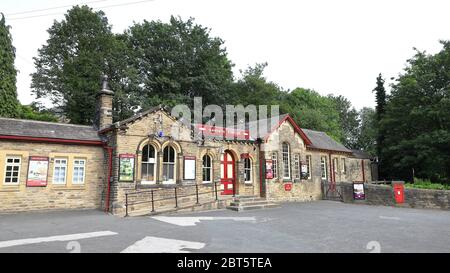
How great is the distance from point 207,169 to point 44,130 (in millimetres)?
8169

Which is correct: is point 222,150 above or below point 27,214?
above

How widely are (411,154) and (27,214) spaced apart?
2938 centimetres

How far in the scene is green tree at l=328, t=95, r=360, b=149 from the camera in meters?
55.7

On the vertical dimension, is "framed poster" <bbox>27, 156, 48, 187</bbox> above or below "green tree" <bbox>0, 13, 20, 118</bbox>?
below

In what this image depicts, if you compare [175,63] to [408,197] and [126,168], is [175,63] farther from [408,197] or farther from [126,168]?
[408,197]

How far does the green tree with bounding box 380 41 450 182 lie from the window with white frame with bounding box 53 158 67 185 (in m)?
26.1

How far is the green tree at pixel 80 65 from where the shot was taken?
26.0 m

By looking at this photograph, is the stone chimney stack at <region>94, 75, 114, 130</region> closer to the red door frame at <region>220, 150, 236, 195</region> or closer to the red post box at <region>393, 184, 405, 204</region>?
the red door frame at <region>220, 150, 236, 195</region>

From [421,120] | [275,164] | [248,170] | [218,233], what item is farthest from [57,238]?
[421,120]

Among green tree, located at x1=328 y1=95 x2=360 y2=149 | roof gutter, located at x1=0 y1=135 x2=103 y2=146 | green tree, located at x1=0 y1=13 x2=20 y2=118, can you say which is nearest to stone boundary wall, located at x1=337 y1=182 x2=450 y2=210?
roof gutter, located at x1=0 y1=135 x2=103 y2=146

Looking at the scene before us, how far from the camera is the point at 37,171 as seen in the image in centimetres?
1301

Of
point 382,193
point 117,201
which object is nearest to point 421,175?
point 382,193
